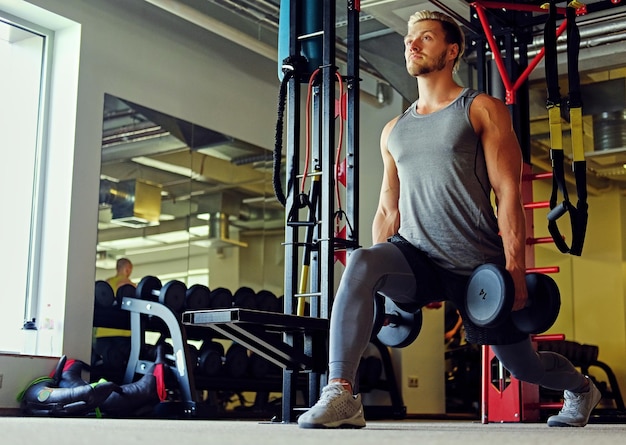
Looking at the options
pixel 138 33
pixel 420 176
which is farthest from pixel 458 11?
pixel 420 176

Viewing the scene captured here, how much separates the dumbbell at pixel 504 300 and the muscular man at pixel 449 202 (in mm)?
53

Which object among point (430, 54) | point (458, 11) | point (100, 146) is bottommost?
point (430, 54)

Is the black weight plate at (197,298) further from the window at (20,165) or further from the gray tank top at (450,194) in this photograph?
the gray tank top at (450,194)

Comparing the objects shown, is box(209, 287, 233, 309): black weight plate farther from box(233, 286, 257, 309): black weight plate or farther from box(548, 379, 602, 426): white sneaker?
box(548, 379, 602, 426): white sneaker

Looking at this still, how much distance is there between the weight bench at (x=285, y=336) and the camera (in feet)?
10.3

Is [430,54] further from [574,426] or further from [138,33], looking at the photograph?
[138,33]

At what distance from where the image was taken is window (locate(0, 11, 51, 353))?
6.16 metres

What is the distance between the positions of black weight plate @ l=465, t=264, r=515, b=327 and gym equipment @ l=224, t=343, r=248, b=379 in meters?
4.14

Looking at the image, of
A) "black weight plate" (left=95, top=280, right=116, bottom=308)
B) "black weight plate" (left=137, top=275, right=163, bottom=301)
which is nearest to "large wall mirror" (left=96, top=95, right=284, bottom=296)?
"black weight plate" (left=95, top=280, right=116, bottom=308)

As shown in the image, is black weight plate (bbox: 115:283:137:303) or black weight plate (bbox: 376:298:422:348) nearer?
black weight plate (bbox: 376:298:422:348)

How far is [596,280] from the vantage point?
494 inches

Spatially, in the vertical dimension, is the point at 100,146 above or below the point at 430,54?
above

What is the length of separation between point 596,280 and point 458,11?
7.80m

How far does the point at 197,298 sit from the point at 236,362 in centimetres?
60
